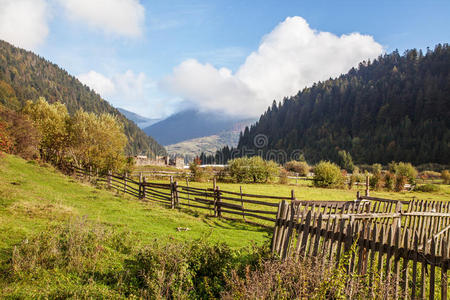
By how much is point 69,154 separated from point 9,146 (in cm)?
698

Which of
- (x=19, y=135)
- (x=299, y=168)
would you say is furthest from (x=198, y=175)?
(x=299, y=168)

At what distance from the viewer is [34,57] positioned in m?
174

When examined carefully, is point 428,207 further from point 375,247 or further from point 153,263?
point 153,263

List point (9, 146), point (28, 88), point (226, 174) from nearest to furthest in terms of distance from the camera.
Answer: point (9, 146)
point (226, 174)
point (28, 88)

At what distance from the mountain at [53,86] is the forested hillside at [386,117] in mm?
89874

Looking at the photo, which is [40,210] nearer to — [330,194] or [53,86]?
[330,194]

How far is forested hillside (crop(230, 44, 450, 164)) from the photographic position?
4727 inches

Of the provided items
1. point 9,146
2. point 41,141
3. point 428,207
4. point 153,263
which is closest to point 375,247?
point 153,263

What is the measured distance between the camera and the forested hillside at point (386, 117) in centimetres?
12006

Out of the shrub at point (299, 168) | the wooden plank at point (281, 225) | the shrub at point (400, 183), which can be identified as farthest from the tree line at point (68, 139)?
the shrub at point (299, 168)

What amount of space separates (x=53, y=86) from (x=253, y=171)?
6299 inches

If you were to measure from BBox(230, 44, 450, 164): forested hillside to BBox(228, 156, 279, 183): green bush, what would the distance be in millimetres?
94818

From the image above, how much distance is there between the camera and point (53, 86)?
155625 mm

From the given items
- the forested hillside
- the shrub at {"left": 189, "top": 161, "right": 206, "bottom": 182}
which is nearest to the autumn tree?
the shrub at {"left": 189, "top": 161, "right": 206, "bottom": 182}
